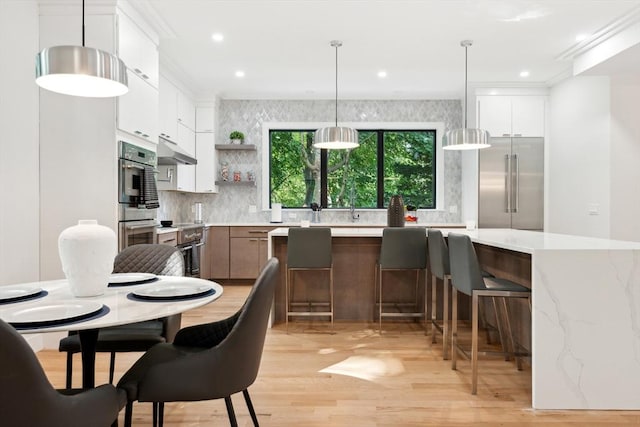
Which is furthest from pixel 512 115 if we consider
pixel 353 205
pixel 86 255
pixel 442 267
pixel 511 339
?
pixel 86 255

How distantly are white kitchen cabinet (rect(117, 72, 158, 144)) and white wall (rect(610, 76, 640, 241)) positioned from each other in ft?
15.3

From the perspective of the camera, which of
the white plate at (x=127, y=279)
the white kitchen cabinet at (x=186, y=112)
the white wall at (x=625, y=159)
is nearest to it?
the white plate at (x=127, y=279)

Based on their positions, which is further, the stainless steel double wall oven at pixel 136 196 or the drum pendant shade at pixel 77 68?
the stainless steel double wall oven at pixel 136 196

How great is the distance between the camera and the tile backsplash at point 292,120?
6.36 meters

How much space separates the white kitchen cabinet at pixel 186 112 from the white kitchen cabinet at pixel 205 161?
199 mm

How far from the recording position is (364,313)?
3996 millimetres

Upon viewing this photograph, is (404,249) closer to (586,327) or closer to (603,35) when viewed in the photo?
(586,327)

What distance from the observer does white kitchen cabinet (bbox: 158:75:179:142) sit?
15.6 feet

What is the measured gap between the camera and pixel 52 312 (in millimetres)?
1308

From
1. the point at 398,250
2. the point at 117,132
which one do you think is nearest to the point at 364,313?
the point at 398,250

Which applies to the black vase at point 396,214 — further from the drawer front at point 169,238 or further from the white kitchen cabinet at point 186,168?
the white kitchen cabinet at point 186,168

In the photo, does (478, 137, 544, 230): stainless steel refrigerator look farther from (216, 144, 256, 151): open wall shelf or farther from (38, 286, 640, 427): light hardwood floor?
(216, 144, 256, 151): open wall shelf

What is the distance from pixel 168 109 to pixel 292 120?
2.00 metres

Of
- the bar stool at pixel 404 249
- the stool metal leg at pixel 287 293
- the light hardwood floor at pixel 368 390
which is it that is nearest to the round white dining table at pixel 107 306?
the light hardwood floor at pixel 368 390
